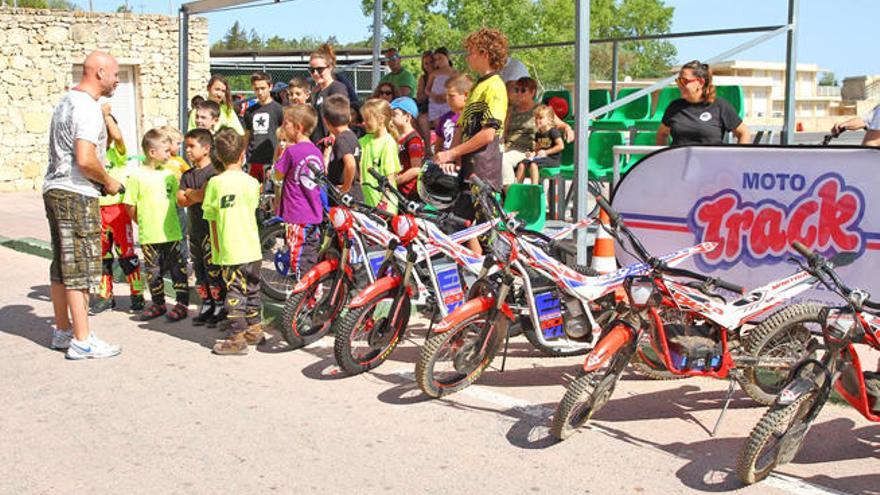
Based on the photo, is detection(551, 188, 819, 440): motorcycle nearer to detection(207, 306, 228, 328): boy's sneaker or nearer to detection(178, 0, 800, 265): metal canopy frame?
detection(178, 0, 800, 265): metal canopy frame

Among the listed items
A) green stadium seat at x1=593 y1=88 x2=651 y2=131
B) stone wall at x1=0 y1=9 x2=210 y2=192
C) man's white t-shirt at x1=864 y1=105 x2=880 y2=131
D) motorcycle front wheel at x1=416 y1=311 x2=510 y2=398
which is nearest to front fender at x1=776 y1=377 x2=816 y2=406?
motorcycle front wheel at x1=416 y1=311 x2=510 y2=398

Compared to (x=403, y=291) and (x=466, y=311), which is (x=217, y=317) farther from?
(x=466, y=311)

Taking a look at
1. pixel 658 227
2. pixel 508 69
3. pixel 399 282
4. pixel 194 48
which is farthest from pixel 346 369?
pixel 194 48

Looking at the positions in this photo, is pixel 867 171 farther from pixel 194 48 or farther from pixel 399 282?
pixel 194 48

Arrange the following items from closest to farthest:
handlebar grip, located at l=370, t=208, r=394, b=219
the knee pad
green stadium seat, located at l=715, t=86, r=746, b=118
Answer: handlebar grip, located at l=370, t=208, r=394, b=219 < the knee pad < green stadium seat, located at l=715, t=86, r=746, b=118

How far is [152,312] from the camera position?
821 centimetres

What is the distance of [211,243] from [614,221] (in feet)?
10.8

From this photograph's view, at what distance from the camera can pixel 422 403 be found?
19.1 ft

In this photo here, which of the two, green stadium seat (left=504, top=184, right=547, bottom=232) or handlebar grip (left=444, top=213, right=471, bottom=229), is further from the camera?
green stadium seat (left=504, top=184, right=547, bottom=232)

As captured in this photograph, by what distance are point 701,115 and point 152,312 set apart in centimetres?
470

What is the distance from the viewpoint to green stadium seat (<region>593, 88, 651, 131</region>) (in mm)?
11727

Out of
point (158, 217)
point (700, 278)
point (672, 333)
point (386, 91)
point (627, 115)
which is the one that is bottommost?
point (672, 333)

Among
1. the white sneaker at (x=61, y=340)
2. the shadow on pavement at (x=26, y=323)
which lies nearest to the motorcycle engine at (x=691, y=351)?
the white sneaker at (x=61, y=340)

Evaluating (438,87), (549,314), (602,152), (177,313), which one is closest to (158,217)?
(177,313)
